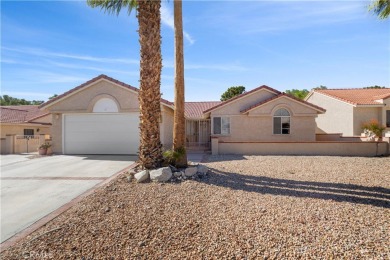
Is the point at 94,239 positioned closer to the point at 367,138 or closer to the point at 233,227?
the point at 233,227

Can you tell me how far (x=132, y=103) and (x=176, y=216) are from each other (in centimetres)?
1248

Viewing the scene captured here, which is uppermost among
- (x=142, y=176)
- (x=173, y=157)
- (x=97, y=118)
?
(x=97, y=118)

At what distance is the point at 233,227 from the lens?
200 inches

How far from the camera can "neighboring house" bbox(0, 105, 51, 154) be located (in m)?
20.9

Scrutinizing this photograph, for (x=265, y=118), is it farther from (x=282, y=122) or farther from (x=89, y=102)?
(x=89, y=102)

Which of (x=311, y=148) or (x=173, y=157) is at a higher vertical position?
(x=173, y=157)

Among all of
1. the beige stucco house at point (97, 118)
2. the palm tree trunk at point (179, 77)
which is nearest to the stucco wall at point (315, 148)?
the beige stucco house at point (97, 118)

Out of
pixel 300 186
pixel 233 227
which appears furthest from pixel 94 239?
pixel 300 186

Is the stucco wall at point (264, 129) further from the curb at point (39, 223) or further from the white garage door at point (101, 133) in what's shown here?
the curb at point (39, 223)

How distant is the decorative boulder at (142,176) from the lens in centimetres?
866

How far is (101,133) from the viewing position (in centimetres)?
1731

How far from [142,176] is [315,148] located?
1376 centimetres

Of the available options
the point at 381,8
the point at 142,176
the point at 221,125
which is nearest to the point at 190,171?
the point at 142,176

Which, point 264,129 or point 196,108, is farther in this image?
point 196,108
